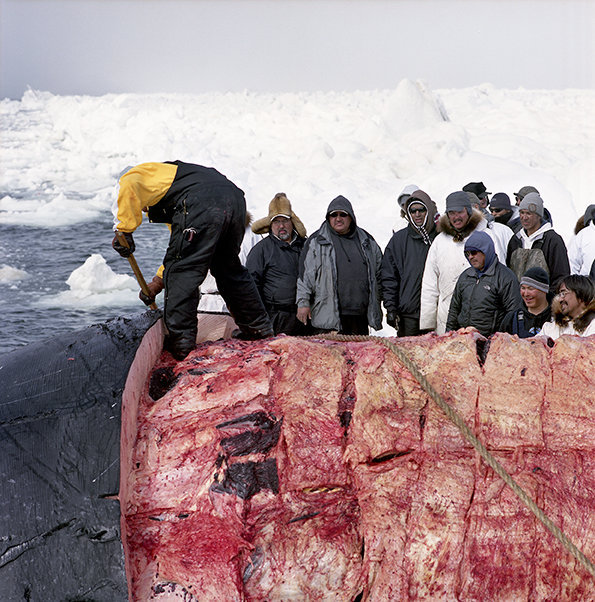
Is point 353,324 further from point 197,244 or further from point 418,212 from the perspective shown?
point 197,244

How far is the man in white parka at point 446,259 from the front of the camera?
17.4 ft

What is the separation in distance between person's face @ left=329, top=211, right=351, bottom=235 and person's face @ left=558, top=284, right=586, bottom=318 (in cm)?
196

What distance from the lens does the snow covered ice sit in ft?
42.4

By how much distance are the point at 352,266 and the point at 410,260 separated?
2.03 ft

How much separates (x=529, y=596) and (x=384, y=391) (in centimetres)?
108

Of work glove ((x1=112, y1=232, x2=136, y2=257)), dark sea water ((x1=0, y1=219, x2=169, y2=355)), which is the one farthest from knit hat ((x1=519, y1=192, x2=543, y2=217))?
dark sea water ((x1=0, y1=219, x2=169, y2=355))

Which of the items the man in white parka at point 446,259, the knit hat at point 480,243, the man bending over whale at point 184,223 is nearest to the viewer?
the man bending over whale at point 184,223

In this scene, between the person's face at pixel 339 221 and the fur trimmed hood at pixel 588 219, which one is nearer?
the person's face at pixel 339 221

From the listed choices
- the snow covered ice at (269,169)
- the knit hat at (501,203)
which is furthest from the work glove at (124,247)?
the snow covered ice at (269,169)

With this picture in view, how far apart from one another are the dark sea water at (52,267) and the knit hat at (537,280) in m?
5.83

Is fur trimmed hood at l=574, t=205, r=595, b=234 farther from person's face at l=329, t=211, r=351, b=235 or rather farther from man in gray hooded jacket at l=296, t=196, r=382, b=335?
person's face at l=329, t=211, r=351, b=235

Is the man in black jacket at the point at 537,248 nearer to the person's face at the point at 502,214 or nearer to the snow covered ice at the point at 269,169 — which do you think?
the person's face at the point at 502,214

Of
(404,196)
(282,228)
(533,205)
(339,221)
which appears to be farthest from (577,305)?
(404,196)

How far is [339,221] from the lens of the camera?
5328mm
